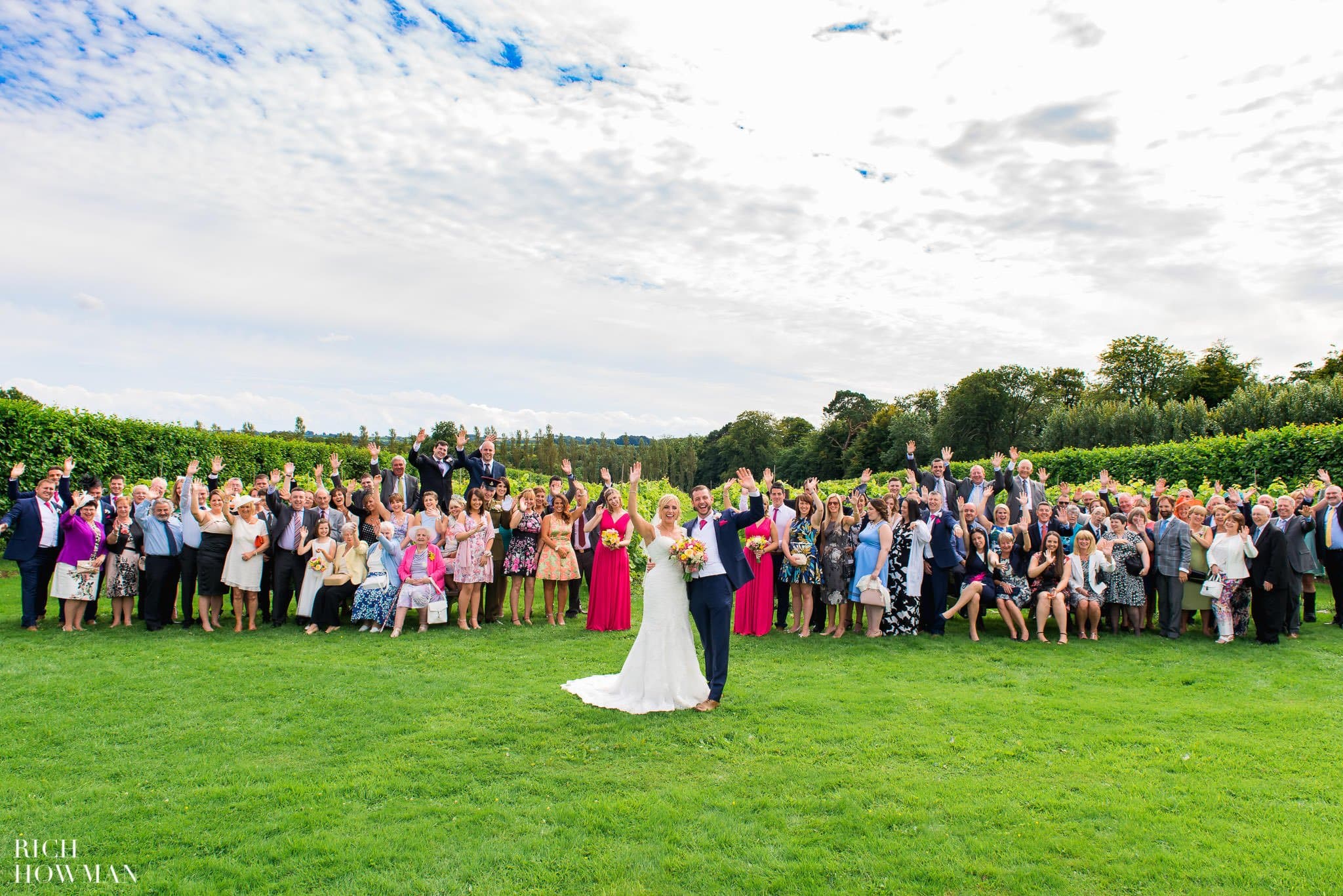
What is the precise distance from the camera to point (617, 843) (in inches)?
179

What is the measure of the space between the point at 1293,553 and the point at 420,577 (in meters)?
11.5

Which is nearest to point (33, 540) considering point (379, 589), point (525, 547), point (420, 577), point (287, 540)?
point (287, 540)

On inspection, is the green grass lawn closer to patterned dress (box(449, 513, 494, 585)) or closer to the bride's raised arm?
the bride's raised arm

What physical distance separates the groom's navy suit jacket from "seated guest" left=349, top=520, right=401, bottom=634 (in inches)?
211

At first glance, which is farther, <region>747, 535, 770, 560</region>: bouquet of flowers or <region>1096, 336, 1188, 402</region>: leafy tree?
<region>1096, 336, 1188, 402</region>: leafy tree

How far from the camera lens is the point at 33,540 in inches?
394

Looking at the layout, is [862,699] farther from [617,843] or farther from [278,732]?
[278,732]

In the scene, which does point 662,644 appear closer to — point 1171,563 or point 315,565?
point 315,565

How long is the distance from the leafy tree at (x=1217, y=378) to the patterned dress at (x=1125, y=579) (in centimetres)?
5543

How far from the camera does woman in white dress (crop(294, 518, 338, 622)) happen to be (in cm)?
Answer: 1049

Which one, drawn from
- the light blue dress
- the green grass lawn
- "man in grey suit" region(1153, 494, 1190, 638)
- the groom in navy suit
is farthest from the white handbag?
"man in grey suit" region(1153, 494, 1190, 638)

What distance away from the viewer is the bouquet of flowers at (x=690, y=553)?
6844 millimetres

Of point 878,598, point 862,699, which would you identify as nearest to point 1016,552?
point 878,598

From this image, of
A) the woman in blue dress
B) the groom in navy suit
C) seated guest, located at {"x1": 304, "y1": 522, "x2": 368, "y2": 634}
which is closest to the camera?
the groom in navy suit
